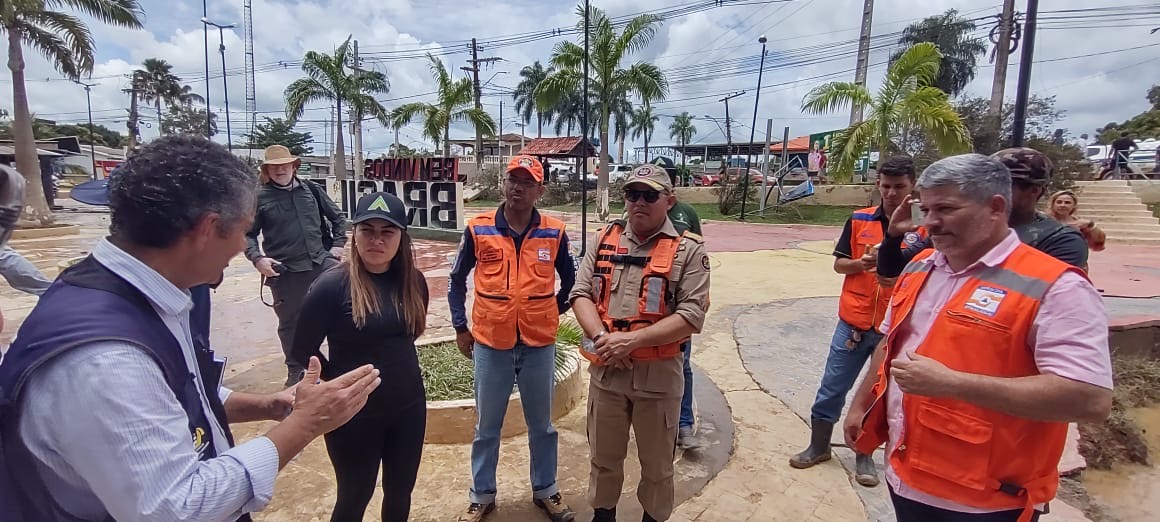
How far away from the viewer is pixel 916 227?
2611 millimetres

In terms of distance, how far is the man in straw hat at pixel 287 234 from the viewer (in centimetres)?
390

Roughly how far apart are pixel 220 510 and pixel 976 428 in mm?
1840

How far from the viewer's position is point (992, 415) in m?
1.56

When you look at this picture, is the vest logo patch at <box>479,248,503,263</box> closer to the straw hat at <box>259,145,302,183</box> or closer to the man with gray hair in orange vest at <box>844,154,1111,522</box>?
the man with gray hair in orange vest at <box>844,154,1111,522</box>

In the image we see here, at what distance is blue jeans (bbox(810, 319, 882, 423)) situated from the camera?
3217mm

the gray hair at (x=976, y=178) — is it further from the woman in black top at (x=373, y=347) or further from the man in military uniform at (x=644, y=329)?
the woman in black top at (x=373, y=347)

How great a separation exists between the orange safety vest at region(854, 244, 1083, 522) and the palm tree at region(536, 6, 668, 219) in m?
15.2

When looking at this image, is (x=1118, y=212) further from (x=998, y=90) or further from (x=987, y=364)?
(x=987, y=364)

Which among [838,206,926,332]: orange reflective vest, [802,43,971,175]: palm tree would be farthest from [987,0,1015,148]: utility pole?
[838,206,926,332]: orange reflective vest

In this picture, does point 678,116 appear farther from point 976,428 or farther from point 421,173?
point 976,428

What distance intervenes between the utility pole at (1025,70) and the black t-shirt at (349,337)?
4.15 m

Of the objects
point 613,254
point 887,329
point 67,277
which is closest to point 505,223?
point 613,254

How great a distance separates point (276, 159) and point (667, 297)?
9.86 ft

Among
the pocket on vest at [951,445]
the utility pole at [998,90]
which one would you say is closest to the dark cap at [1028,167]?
the pocket on vest at [951,445]
